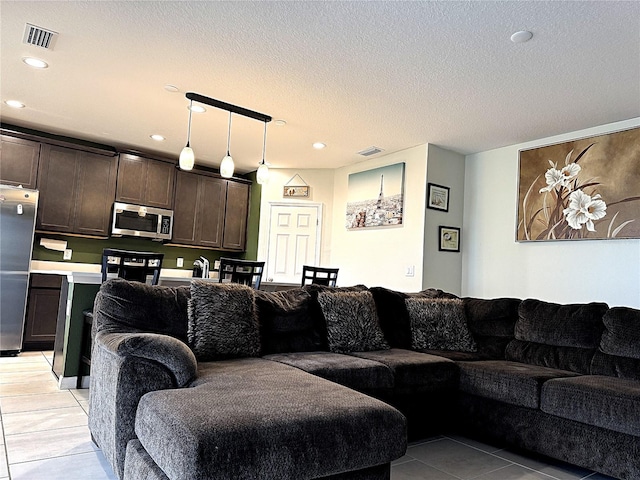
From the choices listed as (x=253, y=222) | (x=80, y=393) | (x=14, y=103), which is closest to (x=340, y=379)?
(x=80, y=393)

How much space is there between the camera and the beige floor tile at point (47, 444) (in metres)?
2.28

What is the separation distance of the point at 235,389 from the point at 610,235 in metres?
3.77

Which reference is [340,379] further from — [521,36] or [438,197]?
[438,197]

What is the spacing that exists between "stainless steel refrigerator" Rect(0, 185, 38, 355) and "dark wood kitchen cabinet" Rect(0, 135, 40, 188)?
1.11 feet

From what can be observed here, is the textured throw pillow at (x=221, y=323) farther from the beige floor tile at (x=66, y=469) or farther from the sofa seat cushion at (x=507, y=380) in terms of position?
the sofa seat cushion at (x=507, y=380)

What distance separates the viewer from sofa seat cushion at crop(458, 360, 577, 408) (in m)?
2.63

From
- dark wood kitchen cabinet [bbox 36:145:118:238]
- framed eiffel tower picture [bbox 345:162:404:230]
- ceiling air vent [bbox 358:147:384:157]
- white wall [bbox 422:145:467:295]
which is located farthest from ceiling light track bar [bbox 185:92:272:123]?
dark wood kitchen cabinet [bbox 36:145:118:238]

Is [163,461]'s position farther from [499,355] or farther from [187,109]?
[187,109]

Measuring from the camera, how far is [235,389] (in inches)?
72.7

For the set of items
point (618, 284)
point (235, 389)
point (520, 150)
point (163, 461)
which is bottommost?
point (163, 461)

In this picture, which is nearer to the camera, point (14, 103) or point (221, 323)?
point (221, 323)

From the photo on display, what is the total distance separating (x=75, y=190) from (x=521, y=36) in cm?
504

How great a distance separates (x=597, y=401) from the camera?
2361 mm

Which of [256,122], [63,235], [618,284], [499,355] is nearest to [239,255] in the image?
[63,235]
